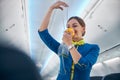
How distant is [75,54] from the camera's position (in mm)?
1429

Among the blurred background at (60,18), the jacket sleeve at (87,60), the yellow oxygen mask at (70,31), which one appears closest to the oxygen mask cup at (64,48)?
the yellow oxygen mask at (70,31)

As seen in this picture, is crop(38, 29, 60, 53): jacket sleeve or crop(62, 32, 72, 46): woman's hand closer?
crop(62, 32, 72, 46): woman's hand

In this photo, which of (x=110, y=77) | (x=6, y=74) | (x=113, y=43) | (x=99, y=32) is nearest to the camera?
(x=6, y=74)

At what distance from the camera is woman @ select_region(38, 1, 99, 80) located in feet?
4.77

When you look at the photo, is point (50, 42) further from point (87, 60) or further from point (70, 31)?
point (87, 60)

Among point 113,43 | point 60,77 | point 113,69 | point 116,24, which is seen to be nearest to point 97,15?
point 116,24

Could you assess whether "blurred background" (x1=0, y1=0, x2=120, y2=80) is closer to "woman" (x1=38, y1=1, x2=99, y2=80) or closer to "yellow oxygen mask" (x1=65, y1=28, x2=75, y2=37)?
"woman" (x1=38, y1=1, x2=99, y2=80)

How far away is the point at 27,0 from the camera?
4.34 meters

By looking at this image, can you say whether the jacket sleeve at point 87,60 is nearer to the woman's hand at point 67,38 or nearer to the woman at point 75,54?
the woman at point 75,54

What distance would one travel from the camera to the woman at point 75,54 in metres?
1.45

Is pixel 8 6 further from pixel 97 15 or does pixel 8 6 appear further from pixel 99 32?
pixel 99 32

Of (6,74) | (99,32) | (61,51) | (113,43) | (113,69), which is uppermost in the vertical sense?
(6,74)

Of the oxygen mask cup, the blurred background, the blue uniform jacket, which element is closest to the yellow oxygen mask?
the oxygen mask cup

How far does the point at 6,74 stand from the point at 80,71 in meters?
0.96
